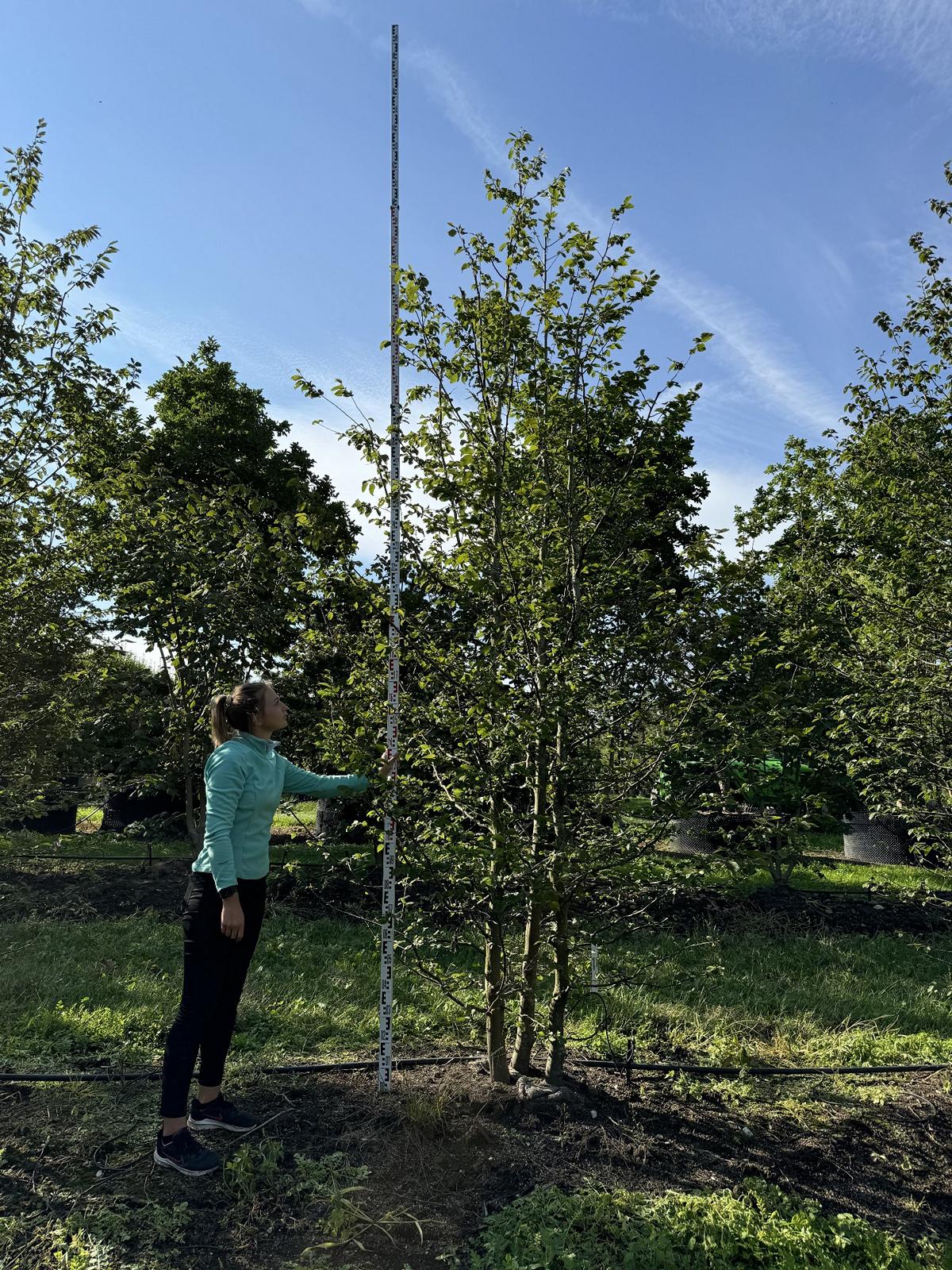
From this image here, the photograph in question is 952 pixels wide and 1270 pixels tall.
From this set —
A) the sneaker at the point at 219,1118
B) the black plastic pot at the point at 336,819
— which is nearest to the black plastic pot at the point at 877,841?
the black plastic pot at the point at 336,819

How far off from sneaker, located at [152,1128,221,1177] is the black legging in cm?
8

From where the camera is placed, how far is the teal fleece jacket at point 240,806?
3.01 meters

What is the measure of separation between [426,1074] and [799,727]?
229 centimetres

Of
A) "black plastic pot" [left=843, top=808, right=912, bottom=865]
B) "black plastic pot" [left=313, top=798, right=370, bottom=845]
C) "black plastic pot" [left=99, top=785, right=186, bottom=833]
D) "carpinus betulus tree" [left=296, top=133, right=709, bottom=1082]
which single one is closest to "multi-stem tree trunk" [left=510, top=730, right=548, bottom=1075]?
"carpinus betulus tree" [left=296, top=133, right=709, bottom=1082]

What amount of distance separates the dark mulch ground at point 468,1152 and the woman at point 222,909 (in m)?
0.15

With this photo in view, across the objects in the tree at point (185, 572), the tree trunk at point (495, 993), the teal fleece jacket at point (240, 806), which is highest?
the tree at point (185, 572)

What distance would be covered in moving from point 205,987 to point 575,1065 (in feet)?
6.12

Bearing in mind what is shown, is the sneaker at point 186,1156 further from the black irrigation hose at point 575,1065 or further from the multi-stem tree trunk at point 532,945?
the multi-stem tree trunk at point 532,945

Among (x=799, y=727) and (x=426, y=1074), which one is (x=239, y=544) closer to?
(x=426, y=1074)

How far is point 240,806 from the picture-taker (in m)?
3.19

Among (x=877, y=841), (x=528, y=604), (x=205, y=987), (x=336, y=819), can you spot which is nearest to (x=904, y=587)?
(x=528, y=604)

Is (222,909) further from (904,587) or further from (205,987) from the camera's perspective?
(904,587)

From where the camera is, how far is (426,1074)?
3.68 meters

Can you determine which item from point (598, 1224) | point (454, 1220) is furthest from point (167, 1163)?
point (598, 1224)
